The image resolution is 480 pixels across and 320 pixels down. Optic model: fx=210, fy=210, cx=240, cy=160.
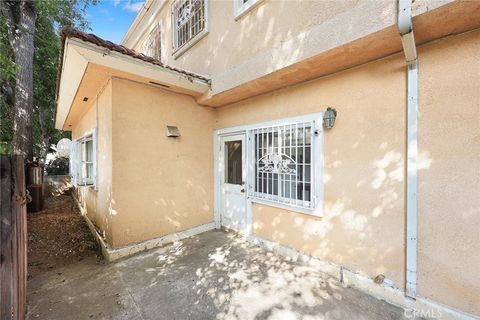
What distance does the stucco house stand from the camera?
2.66m

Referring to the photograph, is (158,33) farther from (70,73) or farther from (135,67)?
(135,67)

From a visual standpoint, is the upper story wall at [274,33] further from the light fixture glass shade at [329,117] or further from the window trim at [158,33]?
the window trim at [158,33]

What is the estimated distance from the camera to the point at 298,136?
432 cm

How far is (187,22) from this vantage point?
249 inches

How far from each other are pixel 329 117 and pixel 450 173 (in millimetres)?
1802

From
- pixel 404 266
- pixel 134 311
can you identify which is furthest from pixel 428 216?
pixel 134 311

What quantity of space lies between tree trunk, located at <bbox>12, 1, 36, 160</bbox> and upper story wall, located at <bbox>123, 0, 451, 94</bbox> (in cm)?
658

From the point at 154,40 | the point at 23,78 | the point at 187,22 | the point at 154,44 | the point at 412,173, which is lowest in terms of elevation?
the point at 412,173

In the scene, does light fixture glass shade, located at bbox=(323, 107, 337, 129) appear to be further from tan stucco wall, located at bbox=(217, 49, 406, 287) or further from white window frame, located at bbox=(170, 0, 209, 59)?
white window frame, located at bbox=(170, 0, 209, 59)

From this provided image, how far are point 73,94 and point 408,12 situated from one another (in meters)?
7.11

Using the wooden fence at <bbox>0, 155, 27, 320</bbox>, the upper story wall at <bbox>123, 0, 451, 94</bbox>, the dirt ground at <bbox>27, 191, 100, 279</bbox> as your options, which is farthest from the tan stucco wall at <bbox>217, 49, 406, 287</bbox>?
the dirt ground at <bbox>27, 191, 100, 279</bbox>

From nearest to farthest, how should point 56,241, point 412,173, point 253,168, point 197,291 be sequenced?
point 412,173 < point 197,291 < point 253,168 < point 56,241

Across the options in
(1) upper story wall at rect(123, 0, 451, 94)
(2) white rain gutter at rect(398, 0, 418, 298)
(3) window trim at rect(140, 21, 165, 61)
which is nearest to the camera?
(1) upper story wall at rect(123, 0, 451, 94)

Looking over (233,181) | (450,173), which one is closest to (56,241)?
(233,181)
